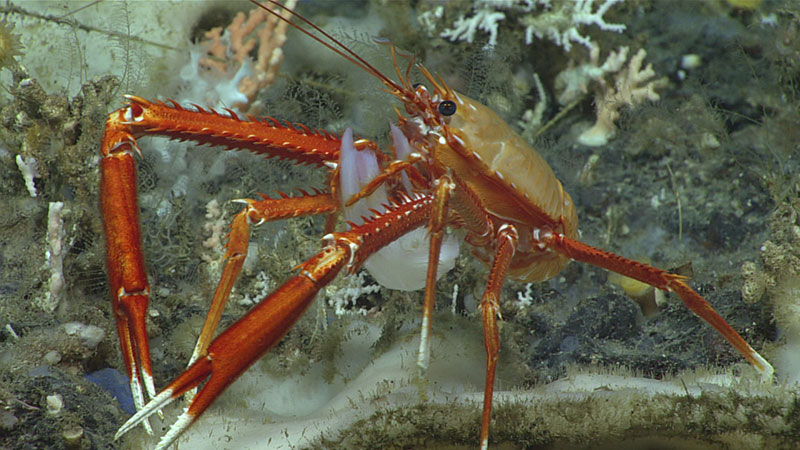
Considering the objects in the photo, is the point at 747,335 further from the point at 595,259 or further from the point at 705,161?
the point at 705,161

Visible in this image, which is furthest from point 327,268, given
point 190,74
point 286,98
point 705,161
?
point 705,161

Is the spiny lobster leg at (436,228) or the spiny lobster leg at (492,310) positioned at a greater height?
the spiny lobster leg at (436,228)

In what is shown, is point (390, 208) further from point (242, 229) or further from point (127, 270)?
point (127, 270)

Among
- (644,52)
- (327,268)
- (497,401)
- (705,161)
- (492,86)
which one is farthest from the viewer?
(644,52)

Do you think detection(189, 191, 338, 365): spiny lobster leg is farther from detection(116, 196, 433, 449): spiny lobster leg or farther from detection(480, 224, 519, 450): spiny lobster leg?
detection(480, 224, 519, 450): spiny lobster leg

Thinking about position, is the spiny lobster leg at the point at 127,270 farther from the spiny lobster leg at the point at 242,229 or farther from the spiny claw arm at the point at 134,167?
the spiny lobster leg at the point at 242,229

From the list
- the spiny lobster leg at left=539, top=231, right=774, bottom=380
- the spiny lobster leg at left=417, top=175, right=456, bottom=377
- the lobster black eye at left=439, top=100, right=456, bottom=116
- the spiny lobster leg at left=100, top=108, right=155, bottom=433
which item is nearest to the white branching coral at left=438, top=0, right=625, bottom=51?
the lobster black eye at left=439, top=100, right=456, bottom=116

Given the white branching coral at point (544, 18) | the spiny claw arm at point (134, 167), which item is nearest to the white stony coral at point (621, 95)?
Result: the white branching coral at point (544, 18)
